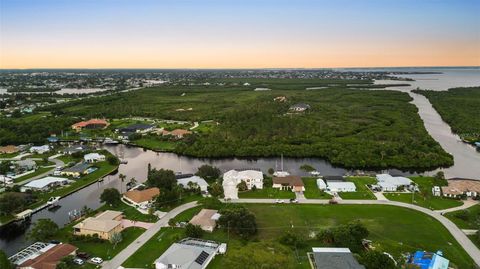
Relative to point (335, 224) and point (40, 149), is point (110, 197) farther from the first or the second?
point (40, 149)

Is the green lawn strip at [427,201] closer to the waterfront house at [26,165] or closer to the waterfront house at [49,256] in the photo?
the waterfront house at [49,256]

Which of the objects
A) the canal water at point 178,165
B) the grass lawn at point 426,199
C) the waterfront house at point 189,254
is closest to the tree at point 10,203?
the canal water at point 178,165

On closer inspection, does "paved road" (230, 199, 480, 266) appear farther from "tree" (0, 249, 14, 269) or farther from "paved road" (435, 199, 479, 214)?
"tree" (0, 249, 14, 269)

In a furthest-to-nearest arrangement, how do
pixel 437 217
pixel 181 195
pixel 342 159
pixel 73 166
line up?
pixel 342 159
pixel 73 166
pixel 181 195
pixel 437 217

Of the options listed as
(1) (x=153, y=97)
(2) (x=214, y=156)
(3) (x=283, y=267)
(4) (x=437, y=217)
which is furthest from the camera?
(1) (x=153, y=97)

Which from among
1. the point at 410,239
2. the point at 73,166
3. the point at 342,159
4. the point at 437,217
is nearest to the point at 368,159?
the point at 342,159

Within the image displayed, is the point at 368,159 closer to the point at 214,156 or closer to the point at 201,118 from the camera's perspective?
the point at 214,156
